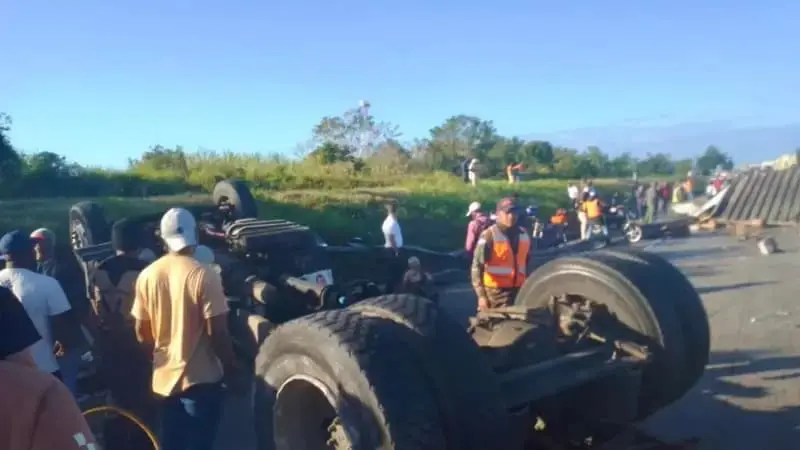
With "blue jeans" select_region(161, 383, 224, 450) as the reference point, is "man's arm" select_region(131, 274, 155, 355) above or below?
above

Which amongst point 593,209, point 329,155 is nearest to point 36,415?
point 593,209

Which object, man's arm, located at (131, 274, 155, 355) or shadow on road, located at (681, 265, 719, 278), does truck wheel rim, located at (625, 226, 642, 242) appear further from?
man's arm, located at (131, 274, 155, 355)

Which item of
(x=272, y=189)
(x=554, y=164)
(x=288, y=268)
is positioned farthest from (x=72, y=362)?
(x=554, y=164)

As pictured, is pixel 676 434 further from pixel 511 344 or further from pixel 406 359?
pixel 406 359

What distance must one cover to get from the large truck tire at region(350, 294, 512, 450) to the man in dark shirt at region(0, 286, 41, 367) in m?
1.99

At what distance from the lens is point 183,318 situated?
420 cm

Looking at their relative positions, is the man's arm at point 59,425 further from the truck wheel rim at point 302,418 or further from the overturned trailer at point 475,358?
the truck wheel rim at point 302,418

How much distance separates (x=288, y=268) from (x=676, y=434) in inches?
136

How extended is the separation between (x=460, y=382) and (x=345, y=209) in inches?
663

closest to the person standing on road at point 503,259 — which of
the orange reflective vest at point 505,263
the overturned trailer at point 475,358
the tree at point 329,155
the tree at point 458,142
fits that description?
the orange reflective vest at point 505,263

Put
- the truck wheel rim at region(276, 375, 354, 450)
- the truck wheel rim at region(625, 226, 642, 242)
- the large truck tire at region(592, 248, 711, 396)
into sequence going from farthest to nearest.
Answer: the truck wheel rim at region(625, 226, 642, 242) → the large truck tire at region(592, 248, 711, 396) → the truck wheel rim at region(276, 375, 354, 450)

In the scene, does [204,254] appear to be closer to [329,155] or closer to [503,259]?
[503,259]

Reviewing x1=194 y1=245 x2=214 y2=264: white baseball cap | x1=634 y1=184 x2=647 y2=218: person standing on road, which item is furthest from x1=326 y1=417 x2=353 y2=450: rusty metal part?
x1=634 y1=184 x2=647 y2=218: person standing on road

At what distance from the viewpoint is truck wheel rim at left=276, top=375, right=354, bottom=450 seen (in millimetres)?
4039
